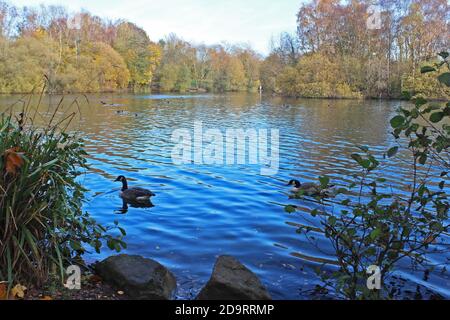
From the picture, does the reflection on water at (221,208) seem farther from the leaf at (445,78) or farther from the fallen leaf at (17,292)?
the leaf at (445,78)

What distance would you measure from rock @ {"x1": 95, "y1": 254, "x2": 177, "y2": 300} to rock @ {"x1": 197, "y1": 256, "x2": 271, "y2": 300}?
45cm

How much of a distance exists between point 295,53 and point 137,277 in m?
64.5

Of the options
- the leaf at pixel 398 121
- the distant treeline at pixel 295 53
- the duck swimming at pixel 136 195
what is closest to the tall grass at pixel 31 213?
the leaf at pixel 398 121

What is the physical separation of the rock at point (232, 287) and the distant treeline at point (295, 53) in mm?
34797

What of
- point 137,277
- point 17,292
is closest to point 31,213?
point 17,292

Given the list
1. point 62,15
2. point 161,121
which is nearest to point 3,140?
point 161,121

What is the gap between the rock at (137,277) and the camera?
13.1 ft

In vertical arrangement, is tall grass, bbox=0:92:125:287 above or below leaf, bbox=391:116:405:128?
below

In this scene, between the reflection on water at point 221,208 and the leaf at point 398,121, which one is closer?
the leaf at point 398,121

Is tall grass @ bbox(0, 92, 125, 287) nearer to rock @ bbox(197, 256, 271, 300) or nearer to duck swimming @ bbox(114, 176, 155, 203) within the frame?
rock @ bbox(197, 256, 271, 300)

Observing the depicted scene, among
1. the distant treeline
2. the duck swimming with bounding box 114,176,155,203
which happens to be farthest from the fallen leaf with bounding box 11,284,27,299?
the distant treeline

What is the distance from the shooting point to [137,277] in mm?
4086

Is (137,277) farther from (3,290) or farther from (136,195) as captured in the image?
(136,195)

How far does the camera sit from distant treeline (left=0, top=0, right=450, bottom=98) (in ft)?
150
